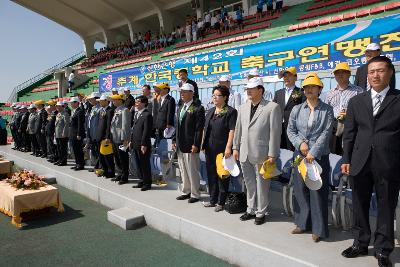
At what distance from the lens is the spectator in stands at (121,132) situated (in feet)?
20.0

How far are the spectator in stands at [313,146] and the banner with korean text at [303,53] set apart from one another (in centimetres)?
417

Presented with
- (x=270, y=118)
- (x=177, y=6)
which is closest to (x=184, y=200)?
(x=270, y=118)

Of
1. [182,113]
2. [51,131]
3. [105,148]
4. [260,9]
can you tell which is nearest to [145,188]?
[105,148]

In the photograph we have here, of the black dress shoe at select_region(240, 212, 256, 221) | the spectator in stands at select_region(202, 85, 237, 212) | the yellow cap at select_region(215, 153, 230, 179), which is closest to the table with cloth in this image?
the spectator in stands at select_region(202, 85, 237, 212)

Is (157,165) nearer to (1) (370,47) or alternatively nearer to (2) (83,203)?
(2) (83,203)

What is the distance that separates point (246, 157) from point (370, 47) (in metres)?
2.17

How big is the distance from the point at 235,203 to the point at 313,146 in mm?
1452

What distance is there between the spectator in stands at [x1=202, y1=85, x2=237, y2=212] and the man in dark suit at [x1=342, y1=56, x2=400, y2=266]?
1.71 metres

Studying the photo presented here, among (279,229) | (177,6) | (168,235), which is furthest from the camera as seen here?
(177,6)

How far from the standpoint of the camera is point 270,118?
146 inches

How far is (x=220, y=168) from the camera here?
418 centimetres

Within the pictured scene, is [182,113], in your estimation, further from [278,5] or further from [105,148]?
[278,5]

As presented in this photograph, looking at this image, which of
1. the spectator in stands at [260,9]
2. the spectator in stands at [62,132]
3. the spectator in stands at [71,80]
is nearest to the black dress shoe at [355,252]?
the spectator in stands at [62,132]

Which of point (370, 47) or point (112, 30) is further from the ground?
point (112, 30)
